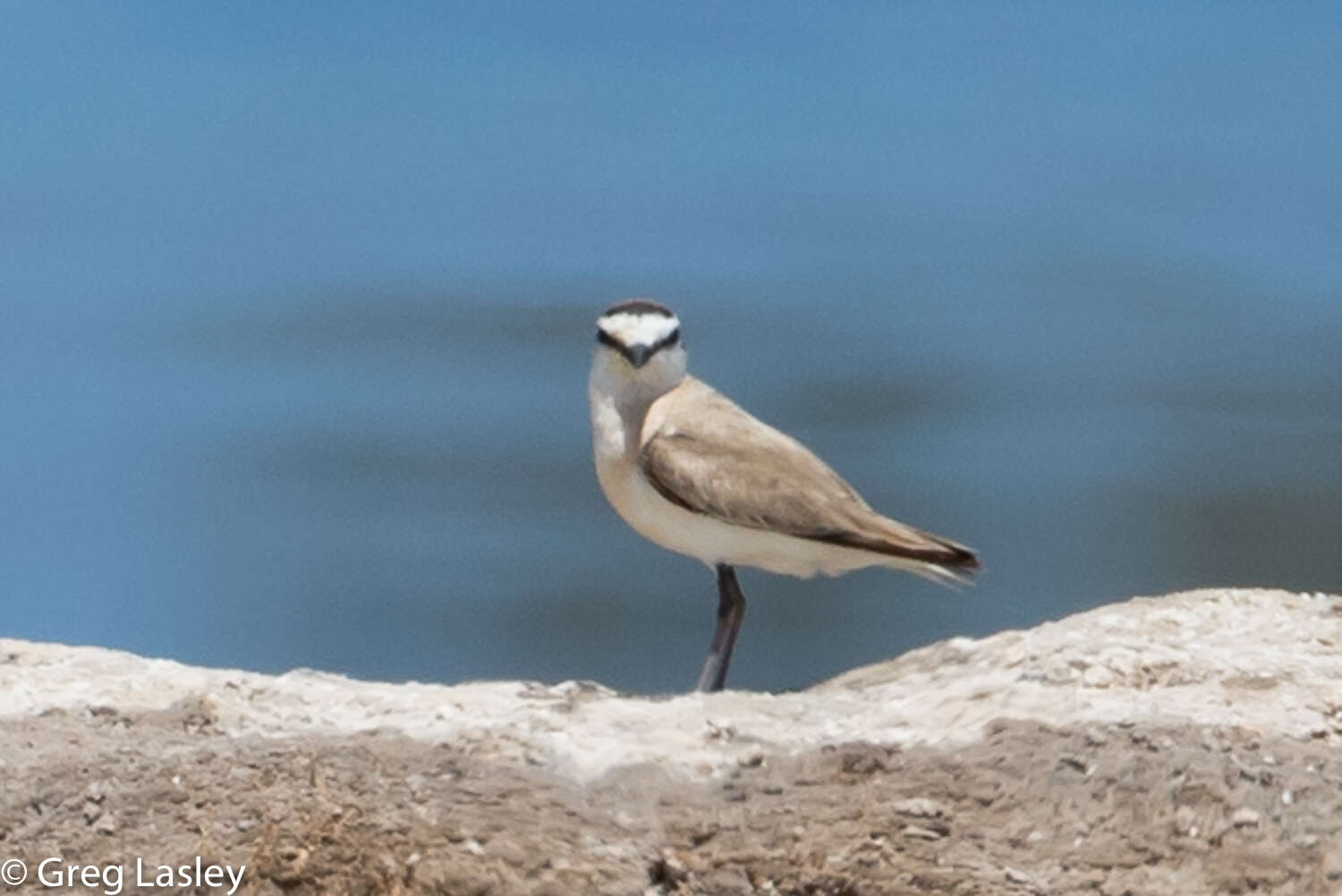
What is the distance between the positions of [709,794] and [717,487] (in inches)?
92.2

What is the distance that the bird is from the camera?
33.3 feet

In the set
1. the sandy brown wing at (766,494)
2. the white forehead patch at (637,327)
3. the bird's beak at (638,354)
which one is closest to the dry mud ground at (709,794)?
the sandy brown wing at (766,494)

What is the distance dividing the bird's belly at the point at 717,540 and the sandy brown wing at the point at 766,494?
0.05m

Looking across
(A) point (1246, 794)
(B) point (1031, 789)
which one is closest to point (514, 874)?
(B) point (1031, 789)

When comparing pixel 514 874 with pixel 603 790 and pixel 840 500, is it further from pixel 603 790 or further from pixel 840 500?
pixel 840 500

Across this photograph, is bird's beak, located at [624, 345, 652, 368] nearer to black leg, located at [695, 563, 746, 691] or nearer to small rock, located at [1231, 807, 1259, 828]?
black leg, located at [695, 563, 746, 691]

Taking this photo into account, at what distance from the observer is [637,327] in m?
10.5

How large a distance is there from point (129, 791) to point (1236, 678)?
12.4 feet

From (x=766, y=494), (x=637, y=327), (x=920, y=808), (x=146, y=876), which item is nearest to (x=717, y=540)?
(x=766, y=494)

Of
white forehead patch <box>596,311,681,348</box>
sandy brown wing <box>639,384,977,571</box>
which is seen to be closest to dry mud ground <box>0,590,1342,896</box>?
sandy brown wing <box>639,384,977,571</box>

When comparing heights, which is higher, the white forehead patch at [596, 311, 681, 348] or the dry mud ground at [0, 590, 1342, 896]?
the white forehead patch at [596, 311, 681, 348]

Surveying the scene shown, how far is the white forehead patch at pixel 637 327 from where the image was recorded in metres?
10.5

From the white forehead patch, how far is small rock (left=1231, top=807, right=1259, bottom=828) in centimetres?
347

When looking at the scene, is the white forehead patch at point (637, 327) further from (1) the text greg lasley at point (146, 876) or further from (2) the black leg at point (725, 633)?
(1) the text greg lasley at point (146, 876)
